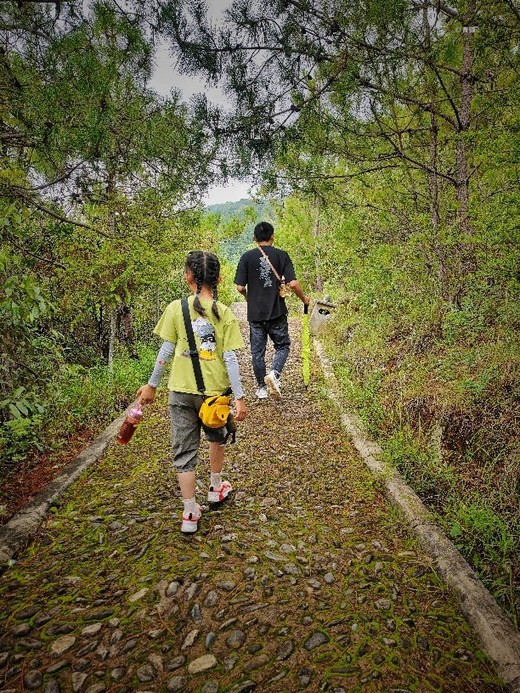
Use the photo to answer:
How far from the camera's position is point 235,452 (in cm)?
460

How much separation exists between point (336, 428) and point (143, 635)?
3355 mm

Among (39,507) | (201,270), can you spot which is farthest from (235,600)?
(201,270)

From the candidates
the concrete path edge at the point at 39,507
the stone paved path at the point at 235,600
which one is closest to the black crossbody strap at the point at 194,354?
the stone paved path at the point at 235,600

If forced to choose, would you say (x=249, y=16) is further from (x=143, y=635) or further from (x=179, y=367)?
(x=143, y=635)

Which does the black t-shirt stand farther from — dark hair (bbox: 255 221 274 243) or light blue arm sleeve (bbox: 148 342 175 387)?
light blue arm sleeve (bbox: 148 342 175 387)

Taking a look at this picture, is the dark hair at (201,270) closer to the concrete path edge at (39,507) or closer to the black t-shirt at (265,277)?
the concrete path edge at (39,507)

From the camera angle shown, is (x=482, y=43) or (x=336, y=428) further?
(x=336, y=428)

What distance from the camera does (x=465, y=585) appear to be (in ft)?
7.79

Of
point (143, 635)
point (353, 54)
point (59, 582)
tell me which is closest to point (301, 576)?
point (143, 635)

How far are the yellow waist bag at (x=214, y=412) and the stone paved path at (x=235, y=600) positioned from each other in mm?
919

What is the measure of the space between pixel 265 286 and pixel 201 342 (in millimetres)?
2874

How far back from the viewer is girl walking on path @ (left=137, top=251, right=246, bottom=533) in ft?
9.68

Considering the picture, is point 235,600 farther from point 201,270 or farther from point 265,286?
point 265,286

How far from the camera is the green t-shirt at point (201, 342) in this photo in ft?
9.66
